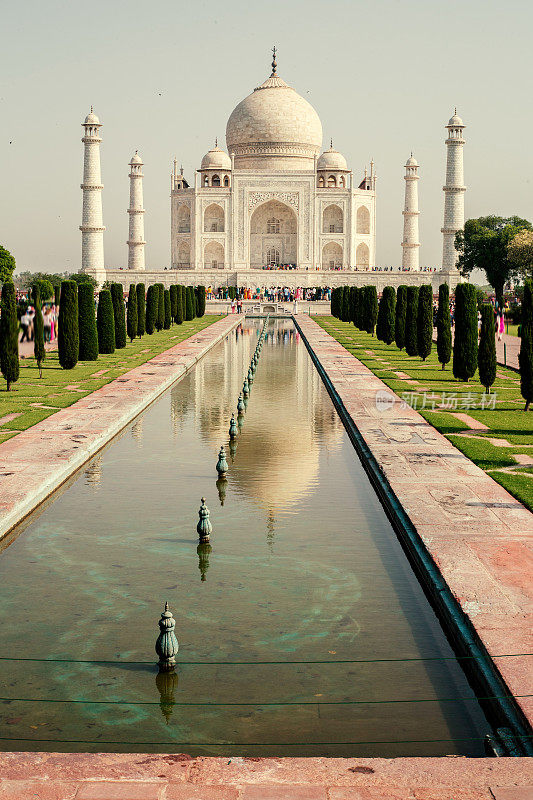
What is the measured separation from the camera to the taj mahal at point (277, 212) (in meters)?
46.8

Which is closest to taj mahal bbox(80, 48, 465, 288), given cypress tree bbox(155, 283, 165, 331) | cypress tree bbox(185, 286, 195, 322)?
cypress tree bbox(185, 286, 195, 322)

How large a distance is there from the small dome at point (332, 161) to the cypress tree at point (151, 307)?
100 feet

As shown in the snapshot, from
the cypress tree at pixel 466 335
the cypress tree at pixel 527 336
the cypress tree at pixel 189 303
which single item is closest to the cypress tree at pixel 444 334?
the cypress tree at pixel 466 335

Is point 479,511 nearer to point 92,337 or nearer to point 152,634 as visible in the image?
point 152,634

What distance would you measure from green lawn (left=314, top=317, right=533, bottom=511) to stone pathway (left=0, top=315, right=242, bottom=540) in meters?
3.56

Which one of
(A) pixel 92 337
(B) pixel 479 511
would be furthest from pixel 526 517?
(A) pixel 92 337

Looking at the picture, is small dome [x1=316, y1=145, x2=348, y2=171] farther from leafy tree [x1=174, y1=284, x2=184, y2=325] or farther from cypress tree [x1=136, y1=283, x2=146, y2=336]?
cypress tree [x1=136, y1=283, x2=146, y2=336]

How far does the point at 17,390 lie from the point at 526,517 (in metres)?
8.89

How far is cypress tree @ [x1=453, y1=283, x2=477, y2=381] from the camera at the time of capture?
47.6 ft

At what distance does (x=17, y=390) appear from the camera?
44.0 feet

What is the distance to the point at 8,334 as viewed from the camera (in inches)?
514

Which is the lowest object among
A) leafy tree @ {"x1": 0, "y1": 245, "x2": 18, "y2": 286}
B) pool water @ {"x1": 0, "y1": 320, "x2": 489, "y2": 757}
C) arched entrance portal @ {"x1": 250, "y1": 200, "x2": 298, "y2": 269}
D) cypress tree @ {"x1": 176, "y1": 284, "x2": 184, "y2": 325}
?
pool water @ {"x1": 0, "y1": 320, "x2": 489, "y2": 757}

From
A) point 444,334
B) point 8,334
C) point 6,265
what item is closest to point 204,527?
point 8,334

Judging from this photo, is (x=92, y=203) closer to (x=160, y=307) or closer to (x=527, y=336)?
(x=160, y=307)
